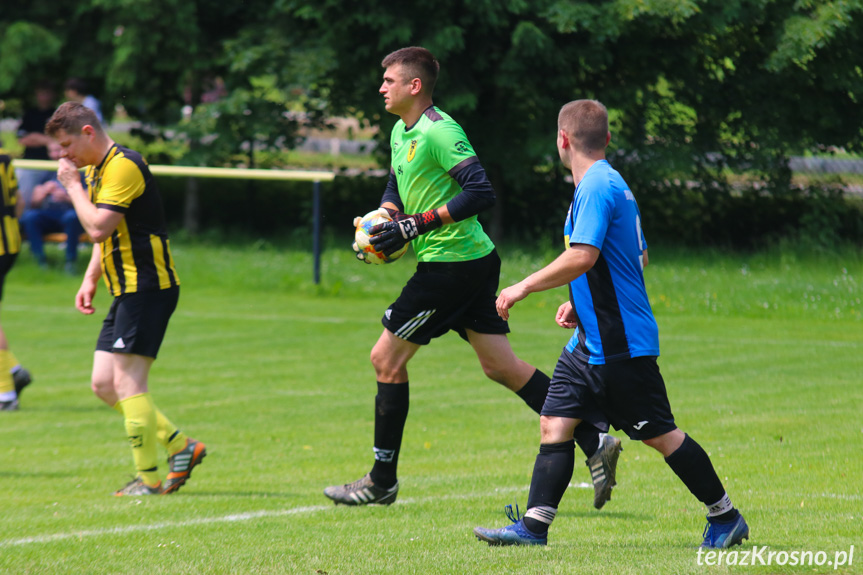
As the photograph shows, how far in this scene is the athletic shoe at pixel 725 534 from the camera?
4.39m

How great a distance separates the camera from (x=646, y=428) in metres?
4.38

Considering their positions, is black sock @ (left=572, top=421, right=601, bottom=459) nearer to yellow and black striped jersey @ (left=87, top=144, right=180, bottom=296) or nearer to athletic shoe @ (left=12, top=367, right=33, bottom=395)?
yellow and black striped jersey @ (left=87, top=144, right=180, bottom=296)

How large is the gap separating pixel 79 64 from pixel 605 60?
10219 millimetres

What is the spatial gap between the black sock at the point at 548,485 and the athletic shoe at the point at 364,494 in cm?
132

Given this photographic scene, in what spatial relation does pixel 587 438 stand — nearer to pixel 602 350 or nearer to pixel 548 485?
pixel 548 485

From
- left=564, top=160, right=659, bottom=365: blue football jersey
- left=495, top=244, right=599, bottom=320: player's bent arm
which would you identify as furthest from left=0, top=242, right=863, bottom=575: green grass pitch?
left=495, top=244, right=599, bottom=320: player's bent arm

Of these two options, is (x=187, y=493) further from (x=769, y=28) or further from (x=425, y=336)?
(x=769, y=28)

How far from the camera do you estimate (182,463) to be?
638 centimetres

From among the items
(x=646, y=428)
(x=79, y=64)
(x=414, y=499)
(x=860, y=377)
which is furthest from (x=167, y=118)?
(x=646, y=428)

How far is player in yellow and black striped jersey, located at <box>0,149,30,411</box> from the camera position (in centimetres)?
896

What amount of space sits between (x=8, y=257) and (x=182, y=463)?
3.75 metres

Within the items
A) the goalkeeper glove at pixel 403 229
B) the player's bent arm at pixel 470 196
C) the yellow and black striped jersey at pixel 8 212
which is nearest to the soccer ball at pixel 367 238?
the goalkeeper glove at pixel 403 229

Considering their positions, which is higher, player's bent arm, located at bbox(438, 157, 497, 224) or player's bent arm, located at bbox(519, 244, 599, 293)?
player's bent arm, located at bbox(438, 157, 497, 224)

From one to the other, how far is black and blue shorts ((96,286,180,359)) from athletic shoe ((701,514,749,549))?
3.21 m
